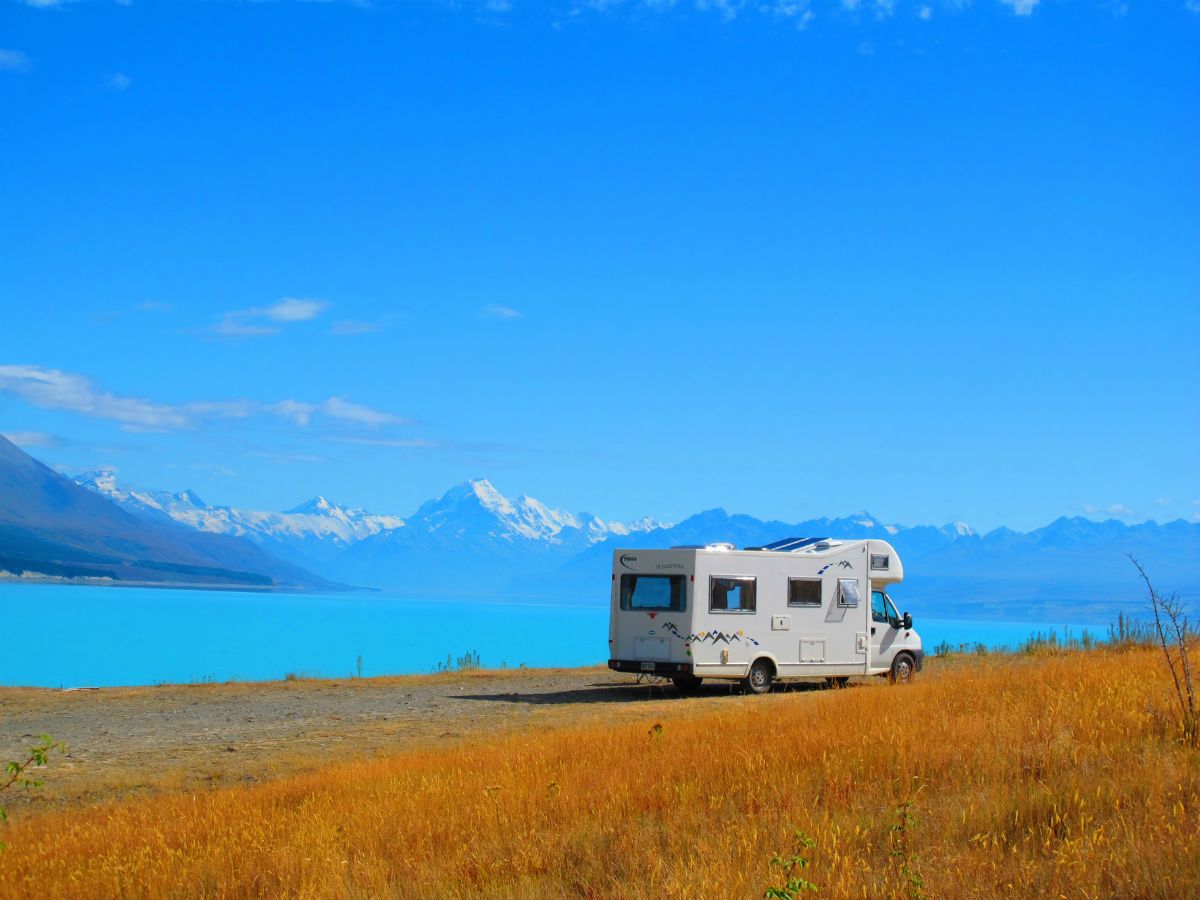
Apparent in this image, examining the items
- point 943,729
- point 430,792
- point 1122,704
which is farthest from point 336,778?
point 1122,704

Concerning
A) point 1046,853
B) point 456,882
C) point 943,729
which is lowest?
point 456,882

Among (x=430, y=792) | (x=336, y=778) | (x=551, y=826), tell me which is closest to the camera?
(x=551, y=826)

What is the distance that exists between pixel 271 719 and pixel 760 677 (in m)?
9.60

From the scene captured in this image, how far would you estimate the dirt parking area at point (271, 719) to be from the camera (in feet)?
47.8

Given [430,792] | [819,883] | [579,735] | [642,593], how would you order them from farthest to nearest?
[642,593]
[579,735]
[430,792]
[819,883]

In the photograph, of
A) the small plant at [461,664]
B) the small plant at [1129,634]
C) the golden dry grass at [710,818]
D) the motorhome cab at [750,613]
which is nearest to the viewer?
the golden dry grass at [710,818]

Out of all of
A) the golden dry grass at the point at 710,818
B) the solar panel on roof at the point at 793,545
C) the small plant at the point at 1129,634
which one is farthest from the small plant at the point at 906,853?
the small plant at the point at 1129,634

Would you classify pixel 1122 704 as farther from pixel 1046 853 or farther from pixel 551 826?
pixel 551 826

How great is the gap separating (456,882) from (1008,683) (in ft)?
28.1

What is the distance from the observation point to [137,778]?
556 inches

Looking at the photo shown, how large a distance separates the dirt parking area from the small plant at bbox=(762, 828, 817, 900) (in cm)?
Result: 859

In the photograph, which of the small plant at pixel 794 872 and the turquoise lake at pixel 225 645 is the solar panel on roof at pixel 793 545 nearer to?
the turquoise lake at pixel 225 645

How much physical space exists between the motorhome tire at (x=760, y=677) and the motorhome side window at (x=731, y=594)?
119 cm

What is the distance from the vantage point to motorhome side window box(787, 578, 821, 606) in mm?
23875
